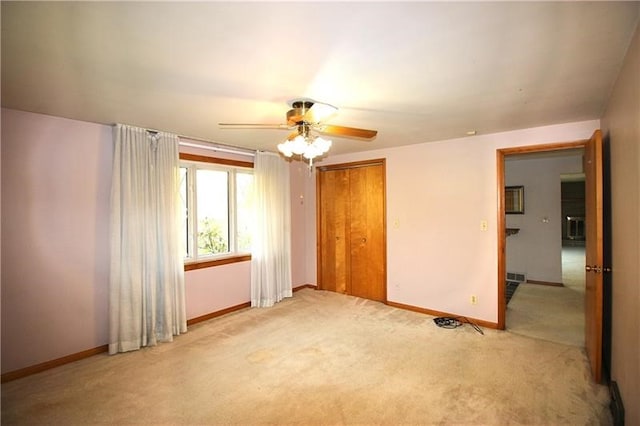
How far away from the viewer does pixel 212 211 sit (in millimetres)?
4176

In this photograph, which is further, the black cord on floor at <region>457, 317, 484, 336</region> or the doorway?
the doorway

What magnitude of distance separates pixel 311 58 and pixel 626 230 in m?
2.15

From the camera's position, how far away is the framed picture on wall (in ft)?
19.4

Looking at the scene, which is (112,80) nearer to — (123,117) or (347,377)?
(123,117)

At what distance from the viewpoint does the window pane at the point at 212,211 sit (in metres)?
4.04

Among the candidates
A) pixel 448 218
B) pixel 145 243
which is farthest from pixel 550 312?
pixel 145 243

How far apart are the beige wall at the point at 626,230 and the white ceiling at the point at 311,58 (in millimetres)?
212

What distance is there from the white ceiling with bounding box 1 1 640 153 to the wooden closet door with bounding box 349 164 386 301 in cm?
194

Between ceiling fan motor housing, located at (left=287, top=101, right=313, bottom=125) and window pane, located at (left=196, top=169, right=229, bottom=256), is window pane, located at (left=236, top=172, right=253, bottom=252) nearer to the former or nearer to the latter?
window pane, located at (left=196, top=169, right=229, bottom=256)

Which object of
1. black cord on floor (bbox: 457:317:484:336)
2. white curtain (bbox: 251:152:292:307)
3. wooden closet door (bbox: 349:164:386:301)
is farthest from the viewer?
wooden closet door (bbox: 349:164:386:301)

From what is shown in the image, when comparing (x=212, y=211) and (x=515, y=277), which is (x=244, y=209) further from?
(x=515, y=277)

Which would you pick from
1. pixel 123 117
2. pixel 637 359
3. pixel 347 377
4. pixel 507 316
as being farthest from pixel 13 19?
pixel 507 316

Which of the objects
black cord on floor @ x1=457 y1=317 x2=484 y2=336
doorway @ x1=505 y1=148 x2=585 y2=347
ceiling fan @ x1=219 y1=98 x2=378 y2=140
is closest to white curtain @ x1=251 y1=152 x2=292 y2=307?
ceiling fan @ x1=219 y1=98 x2=378 y2=140

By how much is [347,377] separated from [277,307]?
2.06m
